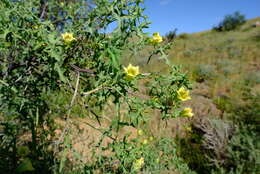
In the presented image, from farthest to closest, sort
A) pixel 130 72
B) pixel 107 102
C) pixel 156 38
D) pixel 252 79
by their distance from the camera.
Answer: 1. pixel 252 79
2. pixel 107 102
3. pixel 156 38
4. pixel 130 72

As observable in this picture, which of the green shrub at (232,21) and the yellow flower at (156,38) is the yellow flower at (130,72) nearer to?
the yellow flower at (156,38)

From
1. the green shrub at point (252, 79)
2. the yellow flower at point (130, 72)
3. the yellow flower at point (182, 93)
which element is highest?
the green shrub at point (252, 79)

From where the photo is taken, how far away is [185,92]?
856 millimetres

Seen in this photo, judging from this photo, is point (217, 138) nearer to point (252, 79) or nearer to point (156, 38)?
point (156, 38)

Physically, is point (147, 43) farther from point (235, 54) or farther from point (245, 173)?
point (235, 54)

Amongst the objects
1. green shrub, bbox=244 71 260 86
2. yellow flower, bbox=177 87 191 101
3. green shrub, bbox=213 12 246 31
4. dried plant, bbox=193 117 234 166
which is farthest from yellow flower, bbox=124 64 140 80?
green shrub, bbox=213 12 246 31

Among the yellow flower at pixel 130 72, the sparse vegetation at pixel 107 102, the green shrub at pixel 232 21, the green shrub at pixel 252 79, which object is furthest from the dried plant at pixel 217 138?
the green shrub at pixel 232 21

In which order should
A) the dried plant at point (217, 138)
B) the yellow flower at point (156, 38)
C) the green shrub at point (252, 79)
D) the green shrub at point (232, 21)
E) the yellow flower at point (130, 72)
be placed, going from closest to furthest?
the yellow flower at point (130, 72) → the yellow flower at point (156, 38) → the dried plant at point (217, 138) → the green shrub at point (252, 79) → the green shrub at point (232, 21)

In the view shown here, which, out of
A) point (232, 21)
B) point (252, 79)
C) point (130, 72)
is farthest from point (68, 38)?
point (232, 21)

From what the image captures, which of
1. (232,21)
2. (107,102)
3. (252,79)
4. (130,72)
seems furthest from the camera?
(232,21)

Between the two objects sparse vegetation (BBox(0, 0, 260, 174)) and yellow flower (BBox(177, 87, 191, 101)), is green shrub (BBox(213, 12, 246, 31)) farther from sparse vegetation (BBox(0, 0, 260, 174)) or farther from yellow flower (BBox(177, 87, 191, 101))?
yellow flower (BBox(177, 87, 191, 101))

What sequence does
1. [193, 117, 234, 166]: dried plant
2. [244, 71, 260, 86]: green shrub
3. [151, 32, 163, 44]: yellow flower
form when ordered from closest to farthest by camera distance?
[151, 32, 163, 44]: yellow flower → [193, 117, 234, 166]: dried plant → [244, 71, 260, 86]: green shrub

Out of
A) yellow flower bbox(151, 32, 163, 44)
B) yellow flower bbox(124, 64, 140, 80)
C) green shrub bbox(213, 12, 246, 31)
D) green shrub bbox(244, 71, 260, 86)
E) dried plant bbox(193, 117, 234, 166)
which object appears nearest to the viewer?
yellow flower bbox(124, 64, 140, 80)

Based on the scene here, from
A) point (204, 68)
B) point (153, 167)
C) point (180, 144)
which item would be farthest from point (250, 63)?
point (153, 167)
